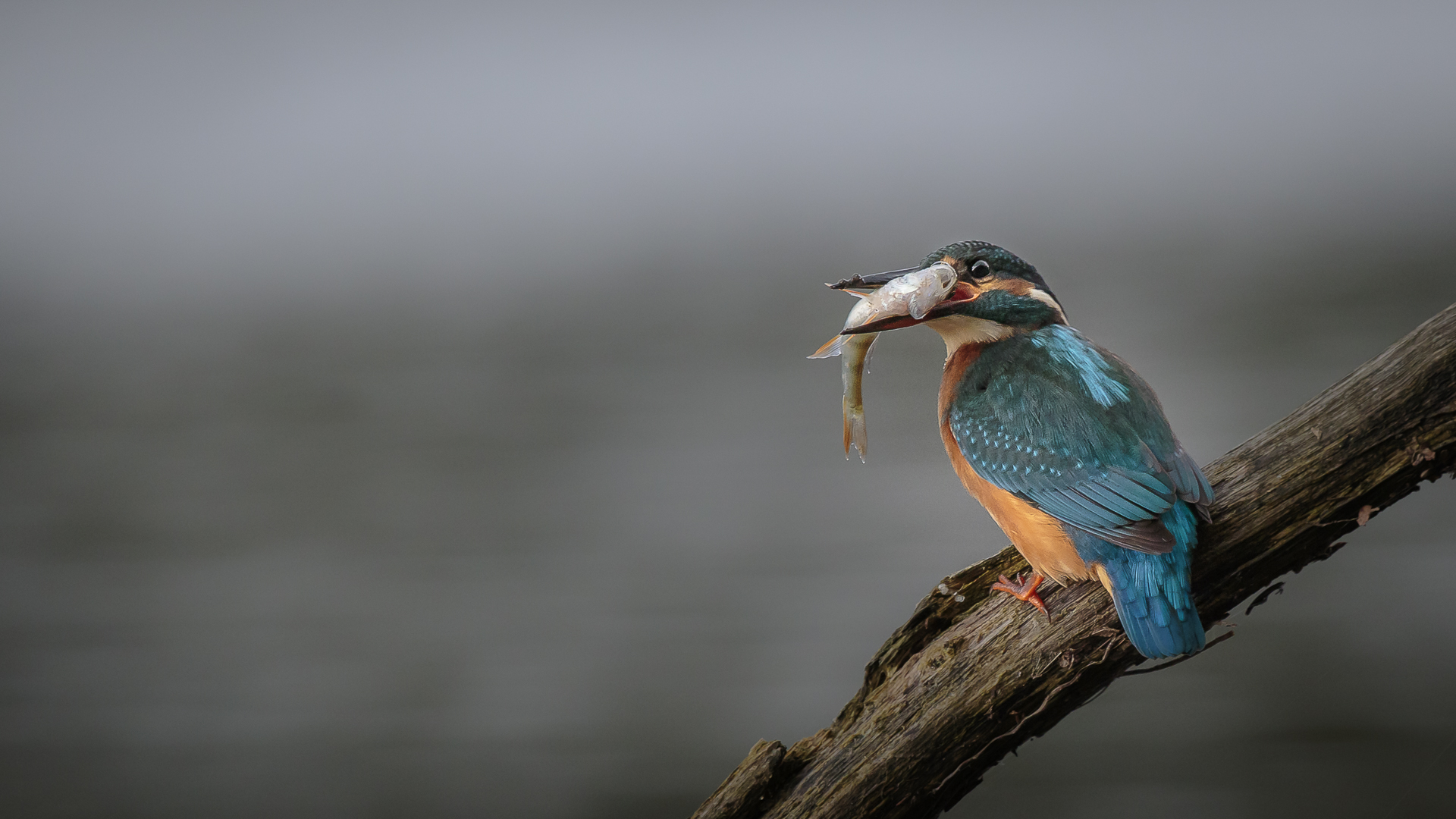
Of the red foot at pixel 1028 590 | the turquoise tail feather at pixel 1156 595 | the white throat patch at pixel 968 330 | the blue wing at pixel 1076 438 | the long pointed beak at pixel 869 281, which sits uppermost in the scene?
the long pointed beak at pixel 869 281

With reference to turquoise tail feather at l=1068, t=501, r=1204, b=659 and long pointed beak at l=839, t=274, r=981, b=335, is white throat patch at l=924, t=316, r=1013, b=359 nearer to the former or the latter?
long pointed beak at l=839, t=274, r=981, b=335

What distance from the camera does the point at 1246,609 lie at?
3.11 ft

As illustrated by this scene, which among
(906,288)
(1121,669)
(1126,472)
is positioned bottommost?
(1121,669)

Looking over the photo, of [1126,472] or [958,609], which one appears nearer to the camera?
[1126,472]

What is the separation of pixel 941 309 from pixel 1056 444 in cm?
18

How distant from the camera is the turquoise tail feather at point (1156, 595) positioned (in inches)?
31.9

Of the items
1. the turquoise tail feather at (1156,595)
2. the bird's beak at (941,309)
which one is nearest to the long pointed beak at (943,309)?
the bird's beak at (941,309)

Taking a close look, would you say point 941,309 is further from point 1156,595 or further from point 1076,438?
point 1156,595

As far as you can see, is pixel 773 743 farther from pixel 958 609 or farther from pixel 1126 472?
pixel 1126 472

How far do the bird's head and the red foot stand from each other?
250 mm

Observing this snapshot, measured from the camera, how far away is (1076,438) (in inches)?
35.1

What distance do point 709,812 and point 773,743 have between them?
10cm

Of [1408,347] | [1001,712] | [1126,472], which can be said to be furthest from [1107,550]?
[1408,347]

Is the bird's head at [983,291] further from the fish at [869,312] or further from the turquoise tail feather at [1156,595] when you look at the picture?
the turquoise tail feather at [1156,595]
